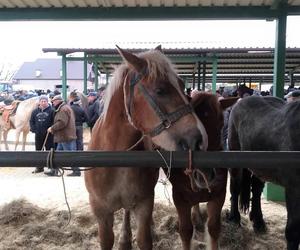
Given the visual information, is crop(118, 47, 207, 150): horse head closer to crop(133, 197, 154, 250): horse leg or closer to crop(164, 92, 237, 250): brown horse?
crop(133, 197, 154, 250): horse leg

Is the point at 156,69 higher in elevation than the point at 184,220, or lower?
higher

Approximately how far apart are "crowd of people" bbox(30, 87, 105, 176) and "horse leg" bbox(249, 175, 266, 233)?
13.9 feet

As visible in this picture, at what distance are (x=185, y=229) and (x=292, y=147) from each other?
3.99 ft

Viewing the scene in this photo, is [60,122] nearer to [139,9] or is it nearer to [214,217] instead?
[139,9]

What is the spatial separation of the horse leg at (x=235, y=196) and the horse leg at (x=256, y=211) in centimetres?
19

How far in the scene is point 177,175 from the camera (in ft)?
11.0

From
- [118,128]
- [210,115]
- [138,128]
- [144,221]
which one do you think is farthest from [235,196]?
[138,128]

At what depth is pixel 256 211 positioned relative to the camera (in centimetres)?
491

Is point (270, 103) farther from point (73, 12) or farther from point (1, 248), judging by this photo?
point (1, 248)

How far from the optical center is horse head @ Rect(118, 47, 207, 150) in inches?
85.6

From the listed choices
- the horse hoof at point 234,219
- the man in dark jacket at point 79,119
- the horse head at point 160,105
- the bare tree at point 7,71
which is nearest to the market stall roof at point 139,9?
the horse hoof at point 234,219

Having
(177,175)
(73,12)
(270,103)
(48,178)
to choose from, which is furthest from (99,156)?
(48,178)

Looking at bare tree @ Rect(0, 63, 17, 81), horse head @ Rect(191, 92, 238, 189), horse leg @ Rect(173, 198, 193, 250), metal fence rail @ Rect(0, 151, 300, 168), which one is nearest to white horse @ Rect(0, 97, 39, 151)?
horse leg @ Rect(173, 198, 193, 250)

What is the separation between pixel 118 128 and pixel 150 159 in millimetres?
915
